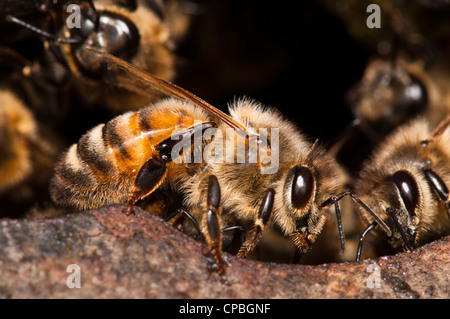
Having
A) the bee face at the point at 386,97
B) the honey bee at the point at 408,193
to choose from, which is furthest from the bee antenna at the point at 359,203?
the bee face at the point at 386,97

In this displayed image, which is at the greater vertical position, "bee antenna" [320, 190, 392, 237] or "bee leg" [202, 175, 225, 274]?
"bee antenna" [320, 190, 392, 237]

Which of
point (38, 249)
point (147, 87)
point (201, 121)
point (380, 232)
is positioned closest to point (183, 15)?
point (147, 87)

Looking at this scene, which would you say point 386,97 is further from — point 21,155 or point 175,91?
point 21,155

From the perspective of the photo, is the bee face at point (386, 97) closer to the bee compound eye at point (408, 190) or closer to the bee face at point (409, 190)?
the bee face at point (409, 190)

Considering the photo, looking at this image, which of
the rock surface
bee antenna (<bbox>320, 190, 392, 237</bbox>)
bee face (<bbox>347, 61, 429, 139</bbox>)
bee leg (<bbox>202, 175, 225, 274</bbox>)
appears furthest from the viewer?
bee face (<bbox>347, 61, 429, 139</bbox>)

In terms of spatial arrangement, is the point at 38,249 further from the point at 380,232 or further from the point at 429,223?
the point at 429,223

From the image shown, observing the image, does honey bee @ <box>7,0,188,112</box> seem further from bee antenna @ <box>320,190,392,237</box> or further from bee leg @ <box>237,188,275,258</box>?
bee antenna @ <box>320,190,392,237</box>

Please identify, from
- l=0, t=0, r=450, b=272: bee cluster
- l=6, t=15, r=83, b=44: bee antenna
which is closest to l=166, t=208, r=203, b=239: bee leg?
l=0, t=0, r=450, b=272: bee cluster
